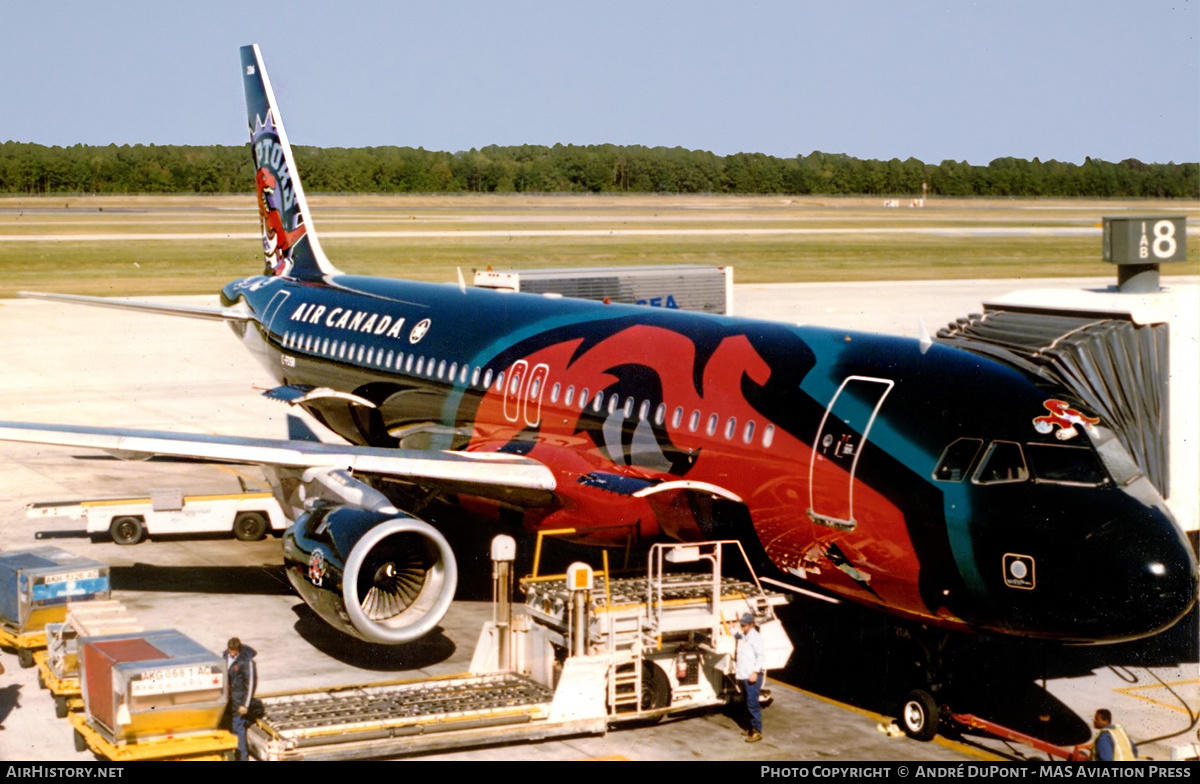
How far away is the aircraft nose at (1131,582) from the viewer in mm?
13852

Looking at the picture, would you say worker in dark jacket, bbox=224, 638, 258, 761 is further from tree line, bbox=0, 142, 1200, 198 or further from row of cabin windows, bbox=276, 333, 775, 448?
tree line, bbox=0, 142, 1200, 198

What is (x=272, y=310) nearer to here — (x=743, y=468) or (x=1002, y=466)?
(x=743, y=468)

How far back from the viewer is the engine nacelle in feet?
55.1

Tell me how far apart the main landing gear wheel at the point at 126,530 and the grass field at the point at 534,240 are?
37.3 metres

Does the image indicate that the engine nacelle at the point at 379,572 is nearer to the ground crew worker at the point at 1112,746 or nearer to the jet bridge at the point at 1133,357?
the jet bridge at the point at 1133,357

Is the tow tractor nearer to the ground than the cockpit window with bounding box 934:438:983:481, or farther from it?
nearer to the ground

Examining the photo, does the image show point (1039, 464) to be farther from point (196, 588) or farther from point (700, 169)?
point (700, 169)

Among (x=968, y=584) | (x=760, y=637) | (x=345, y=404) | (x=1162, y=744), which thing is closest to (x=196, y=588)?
(x=345, y=404)

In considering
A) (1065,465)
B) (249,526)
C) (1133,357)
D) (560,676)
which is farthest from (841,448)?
(249,526)

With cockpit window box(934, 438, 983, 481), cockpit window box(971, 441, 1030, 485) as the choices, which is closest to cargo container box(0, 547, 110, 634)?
cockpit window box(934, 438, 983, 481)

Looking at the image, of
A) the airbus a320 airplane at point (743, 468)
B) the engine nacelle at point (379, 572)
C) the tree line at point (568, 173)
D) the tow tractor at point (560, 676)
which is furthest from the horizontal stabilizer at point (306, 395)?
the tree line at point (568, 173)

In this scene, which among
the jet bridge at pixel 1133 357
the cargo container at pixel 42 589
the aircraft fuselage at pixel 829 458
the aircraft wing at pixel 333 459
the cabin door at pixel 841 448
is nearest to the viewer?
the aircraft fuselage at pixel 829 458

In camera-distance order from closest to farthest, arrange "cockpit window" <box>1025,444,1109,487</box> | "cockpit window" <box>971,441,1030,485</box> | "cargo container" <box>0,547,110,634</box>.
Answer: "cockpit window" <box>1025,444,1109,487</box> → "cockpit window" <box>971,441,1030,485</box> → "cargo container" <box>0,547,110,634</box>

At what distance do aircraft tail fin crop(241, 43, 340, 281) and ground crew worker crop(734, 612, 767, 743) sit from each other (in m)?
16.5
